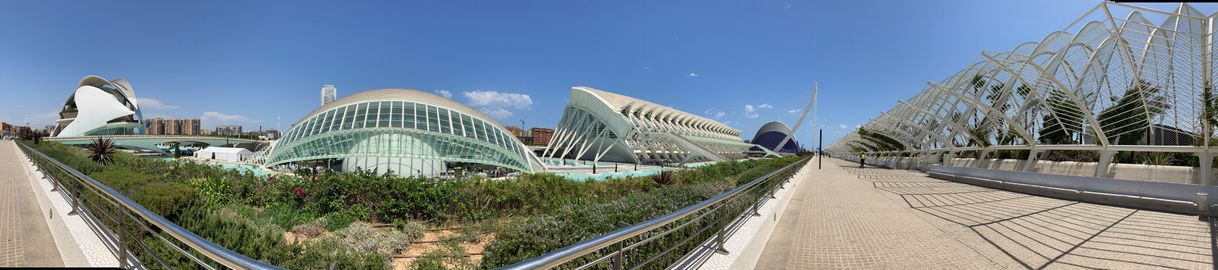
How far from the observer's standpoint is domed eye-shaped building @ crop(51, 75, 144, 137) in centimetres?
6594

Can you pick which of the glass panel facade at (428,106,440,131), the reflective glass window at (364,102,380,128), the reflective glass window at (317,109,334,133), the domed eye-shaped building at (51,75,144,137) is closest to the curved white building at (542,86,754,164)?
the glass panel facade at (428,106,440,131)

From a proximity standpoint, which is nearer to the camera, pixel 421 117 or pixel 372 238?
pixel 372 238

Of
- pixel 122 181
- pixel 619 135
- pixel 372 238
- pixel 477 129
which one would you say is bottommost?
pixel 372 238

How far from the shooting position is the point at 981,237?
22.1 feet

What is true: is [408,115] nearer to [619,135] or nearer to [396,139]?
[396,139]

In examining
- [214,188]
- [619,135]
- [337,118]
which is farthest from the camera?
[619,135]

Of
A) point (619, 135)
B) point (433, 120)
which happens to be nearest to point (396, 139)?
point (433, 120)

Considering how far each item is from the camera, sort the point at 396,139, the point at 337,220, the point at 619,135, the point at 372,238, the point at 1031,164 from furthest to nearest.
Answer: the point at 619,135
the point at 396,139
the point at 1031,164
the point at 337,220
the point at 372,238

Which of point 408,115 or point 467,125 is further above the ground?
point 408,115

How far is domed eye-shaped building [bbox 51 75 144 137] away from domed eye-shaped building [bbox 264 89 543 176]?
6704 cm

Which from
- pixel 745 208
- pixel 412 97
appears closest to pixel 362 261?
pixel 745 208

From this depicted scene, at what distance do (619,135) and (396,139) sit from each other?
23.4 metres

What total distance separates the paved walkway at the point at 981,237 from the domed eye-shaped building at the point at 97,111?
95526 mm

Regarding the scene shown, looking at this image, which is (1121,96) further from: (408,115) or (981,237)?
(408,115)
